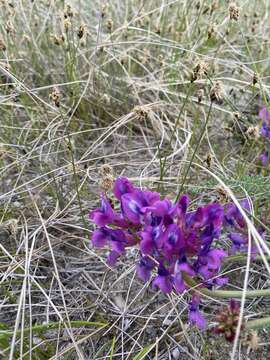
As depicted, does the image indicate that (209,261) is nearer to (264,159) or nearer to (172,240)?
(172,240)

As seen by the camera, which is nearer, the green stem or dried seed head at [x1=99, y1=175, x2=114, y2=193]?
the green stem

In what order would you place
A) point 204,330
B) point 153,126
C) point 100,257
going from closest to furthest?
point 204,330, point 100,257, point 153,126

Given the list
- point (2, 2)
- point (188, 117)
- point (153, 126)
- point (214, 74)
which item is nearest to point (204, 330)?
point (153, 126)

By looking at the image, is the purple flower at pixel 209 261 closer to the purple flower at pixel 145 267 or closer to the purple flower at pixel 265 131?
the purple flower at pixel 145 267

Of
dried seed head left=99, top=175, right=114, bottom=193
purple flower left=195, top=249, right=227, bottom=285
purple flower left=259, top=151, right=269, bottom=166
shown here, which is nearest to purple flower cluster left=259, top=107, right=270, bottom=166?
purple flower left=259, top=151, right=269, bottom=166

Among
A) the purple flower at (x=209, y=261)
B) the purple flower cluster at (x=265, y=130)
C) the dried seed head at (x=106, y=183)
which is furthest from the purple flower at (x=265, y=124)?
the purple flower at (x=209, y=261)

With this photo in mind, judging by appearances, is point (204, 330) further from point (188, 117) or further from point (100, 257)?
point (188, 117)

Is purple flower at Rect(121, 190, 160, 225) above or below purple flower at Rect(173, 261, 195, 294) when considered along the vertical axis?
above

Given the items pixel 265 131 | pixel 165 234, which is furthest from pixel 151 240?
A: pixel 265 131

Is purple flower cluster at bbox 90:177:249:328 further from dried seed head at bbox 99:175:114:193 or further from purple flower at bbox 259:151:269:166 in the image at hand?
purple flower at bbox 259:151:269:166
